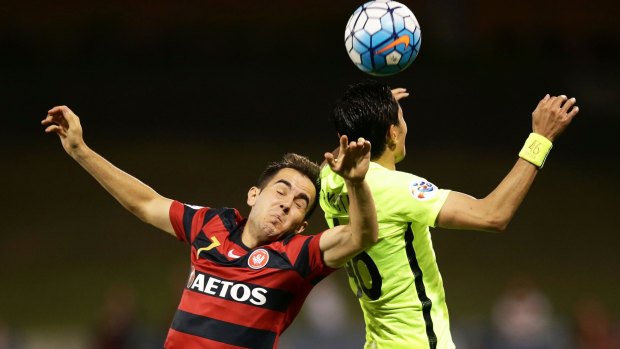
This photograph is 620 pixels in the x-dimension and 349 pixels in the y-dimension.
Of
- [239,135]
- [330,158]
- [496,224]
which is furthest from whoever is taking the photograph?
[239,135]

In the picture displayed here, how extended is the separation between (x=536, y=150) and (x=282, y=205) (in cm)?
121

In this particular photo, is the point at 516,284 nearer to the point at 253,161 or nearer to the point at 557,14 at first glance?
the point at 253,161

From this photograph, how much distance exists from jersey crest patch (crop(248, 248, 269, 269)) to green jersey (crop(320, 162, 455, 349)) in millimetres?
406

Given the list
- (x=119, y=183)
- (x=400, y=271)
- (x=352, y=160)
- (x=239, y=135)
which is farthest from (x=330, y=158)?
(x=239, y=135)

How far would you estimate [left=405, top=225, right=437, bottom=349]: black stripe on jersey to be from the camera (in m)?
4.30

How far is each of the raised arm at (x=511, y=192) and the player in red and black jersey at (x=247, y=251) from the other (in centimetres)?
43

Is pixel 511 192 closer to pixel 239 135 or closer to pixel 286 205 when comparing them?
pixel 286 205

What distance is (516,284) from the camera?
1210cm

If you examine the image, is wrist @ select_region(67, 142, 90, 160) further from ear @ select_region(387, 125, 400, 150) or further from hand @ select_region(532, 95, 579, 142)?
hand @ select_region(532, 95, 579, 142)

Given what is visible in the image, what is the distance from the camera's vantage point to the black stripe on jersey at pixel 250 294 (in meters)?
4.31

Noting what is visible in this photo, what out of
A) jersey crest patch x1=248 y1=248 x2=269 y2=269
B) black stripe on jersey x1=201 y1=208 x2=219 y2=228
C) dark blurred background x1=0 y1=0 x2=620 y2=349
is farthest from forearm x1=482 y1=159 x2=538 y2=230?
dark blurred background x1=0 y1=0 x2=620 y2=349

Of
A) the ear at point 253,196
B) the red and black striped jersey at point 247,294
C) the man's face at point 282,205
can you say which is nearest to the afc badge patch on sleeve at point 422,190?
the red and black striped jersey at point 247,294

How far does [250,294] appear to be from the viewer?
4.32m
